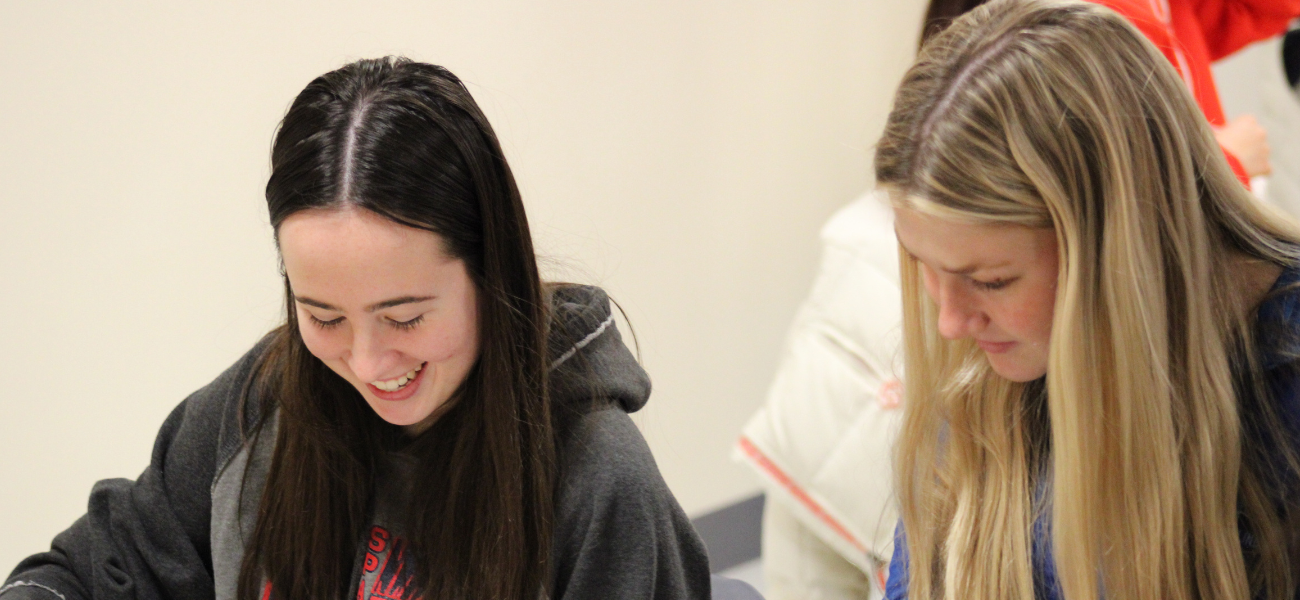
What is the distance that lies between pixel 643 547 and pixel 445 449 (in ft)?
0.75

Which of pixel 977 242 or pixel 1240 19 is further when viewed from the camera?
pixel 1240 19

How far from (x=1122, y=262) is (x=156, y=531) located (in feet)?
3.43

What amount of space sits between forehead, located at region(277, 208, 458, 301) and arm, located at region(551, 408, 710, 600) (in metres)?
0.25

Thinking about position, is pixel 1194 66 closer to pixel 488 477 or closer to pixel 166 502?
pixel 488 477

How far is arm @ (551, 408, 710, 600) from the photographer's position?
→ 3.69 feet

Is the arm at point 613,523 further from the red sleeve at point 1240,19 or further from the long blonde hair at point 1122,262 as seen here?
the red sleeve at point 1240,19

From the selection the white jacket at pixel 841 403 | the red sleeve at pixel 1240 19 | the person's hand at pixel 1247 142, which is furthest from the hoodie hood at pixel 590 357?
the red sleeve at pixel 1240 19

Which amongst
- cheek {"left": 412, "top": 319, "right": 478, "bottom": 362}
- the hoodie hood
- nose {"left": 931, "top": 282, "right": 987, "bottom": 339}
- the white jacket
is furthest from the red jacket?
cheek {"left": 412, "top": 319, "right": 478, "bottom": 362}

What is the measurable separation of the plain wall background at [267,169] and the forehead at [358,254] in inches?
9.9

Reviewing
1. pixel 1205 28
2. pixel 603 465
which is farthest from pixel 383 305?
pixel 1205 28

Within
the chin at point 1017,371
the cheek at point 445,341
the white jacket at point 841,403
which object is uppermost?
the cheek at point 445,341

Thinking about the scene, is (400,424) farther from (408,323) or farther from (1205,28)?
(1205,28)

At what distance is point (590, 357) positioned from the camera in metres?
1.19

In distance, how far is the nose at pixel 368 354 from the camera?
1053 mm
